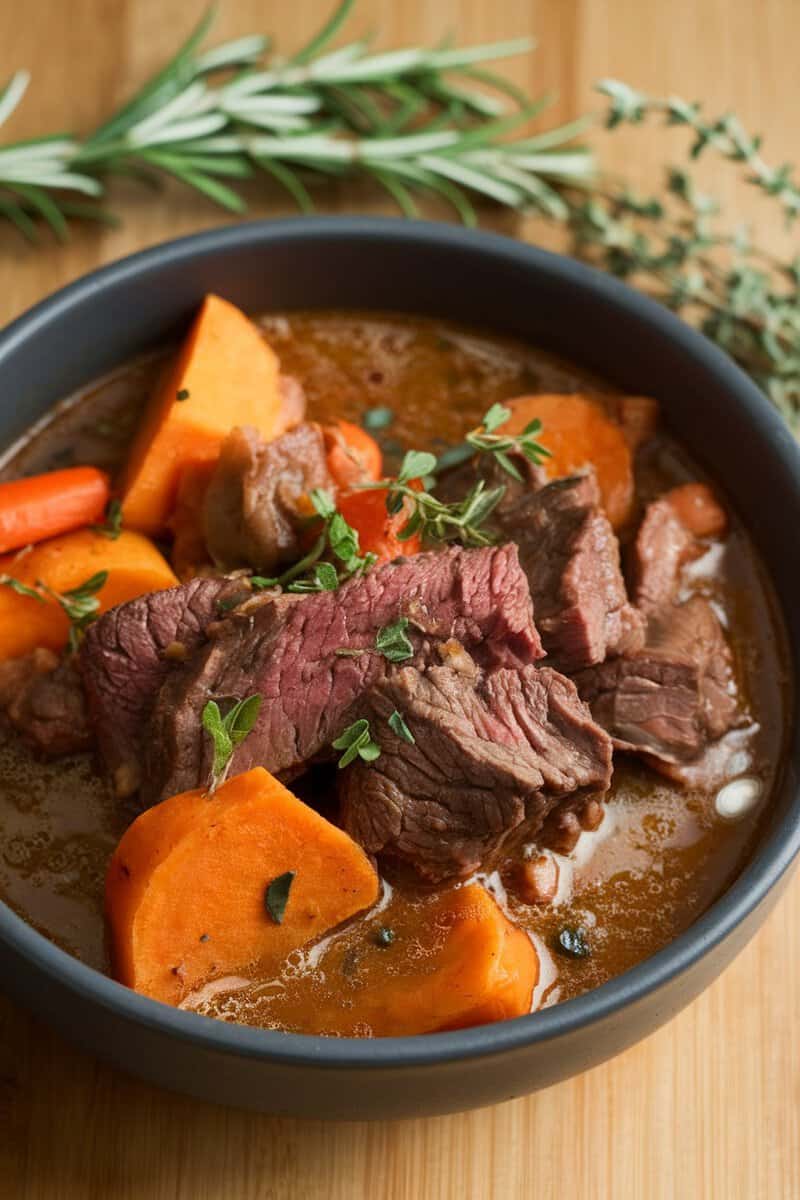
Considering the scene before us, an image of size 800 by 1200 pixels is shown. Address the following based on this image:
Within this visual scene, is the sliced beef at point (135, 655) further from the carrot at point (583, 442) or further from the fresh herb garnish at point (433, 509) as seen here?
the carrot at point (583, 442)

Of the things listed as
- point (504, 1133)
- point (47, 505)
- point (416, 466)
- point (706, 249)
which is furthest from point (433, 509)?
point (706, 249)

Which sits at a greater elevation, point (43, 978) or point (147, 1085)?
point (43, 978)

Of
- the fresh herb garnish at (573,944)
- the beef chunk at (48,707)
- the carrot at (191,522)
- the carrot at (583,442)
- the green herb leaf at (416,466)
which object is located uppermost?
the carrot at (583,442)

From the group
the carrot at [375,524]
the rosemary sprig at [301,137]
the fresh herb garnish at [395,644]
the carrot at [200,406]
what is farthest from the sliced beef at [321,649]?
the rosemary sprig at [301,137]

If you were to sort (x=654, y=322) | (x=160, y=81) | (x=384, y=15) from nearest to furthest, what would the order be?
(x=654, y=322) < (x=160, y=81) < (x=384, y=15)

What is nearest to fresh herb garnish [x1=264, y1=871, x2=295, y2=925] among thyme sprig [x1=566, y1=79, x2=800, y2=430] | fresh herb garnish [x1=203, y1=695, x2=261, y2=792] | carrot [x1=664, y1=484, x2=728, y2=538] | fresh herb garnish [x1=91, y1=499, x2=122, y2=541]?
fresh herb garnish [x1=203, y1=695, x2=261, y2=792]

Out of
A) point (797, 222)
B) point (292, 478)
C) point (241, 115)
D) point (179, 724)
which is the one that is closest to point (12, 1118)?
point (179, 724)

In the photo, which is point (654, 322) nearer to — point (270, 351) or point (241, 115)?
point (270, 351)
